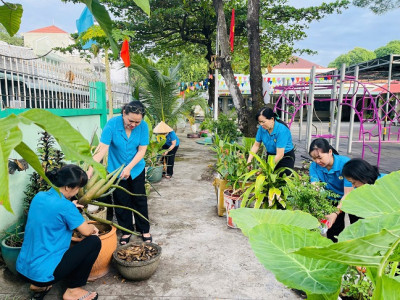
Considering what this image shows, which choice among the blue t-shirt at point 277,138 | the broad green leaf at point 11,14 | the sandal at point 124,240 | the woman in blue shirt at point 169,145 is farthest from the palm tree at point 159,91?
the broad green leaf at point 11,14

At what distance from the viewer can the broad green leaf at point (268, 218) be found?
743mm

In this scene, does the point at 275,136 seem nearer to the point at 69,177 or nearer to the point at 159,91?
the point at 69,177

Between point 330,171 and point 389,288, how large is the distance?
2628 millimetres

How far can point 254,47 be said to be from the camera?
6.23 meters

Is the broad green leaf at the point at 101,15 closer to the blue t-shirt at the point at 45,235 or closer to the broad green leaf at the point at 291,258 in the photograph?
the broad green leaf at the point at 291,258

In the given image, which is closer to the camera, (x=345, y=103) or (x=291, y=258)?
(x=291, y=258)

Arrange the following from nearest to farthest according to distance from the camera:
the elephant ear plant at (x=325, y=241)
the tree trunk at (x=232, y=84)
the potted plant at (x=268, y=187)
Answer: the elephant ear plant at (x=325, y=241) < the potted plant at (x=268, y=187) < the tree trunk at (x=232, y=84)

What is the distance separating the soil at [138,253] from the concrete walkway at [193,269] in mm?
200

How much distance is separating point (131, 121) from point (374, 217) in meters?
2.82

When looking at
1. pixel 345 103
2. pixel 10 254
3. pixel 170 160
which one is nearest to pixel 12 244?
pixel 10 254

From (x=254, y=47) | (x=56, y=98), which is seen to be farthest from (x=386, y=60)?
(x=56, y=98)

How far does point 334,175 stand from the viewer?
9.98 ft

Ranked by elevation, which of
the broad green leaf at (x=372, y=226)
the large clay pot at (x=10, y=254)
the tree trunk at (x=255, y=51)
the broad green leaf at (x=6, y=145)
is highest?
the tree trunk at (x=255, y=51)

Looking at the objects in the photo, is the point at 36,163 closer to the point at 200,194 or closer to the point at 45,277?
the point at 45,277
